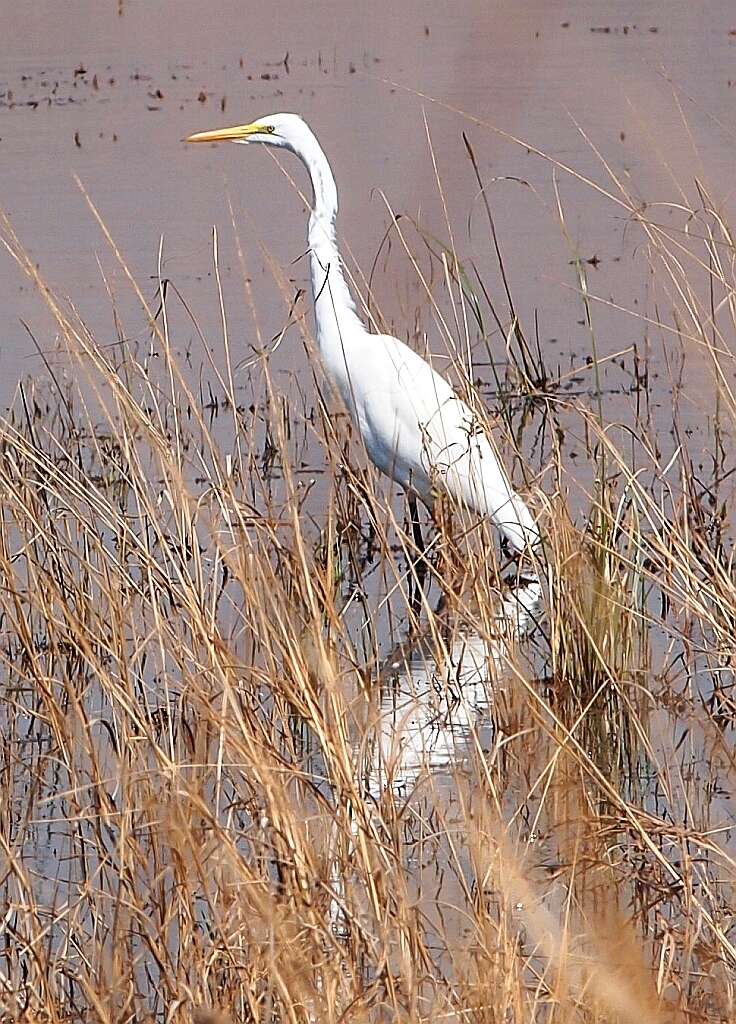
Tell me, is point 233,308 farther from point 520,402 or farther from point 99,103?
point 99,103

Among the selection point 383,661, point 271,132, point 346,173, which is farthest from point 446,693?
point 346,173

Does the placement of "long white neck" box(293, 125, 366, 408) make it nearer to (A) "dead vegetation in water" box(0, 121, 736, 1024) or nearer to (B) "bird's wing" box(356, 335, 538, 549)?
(B) "bird's wing" box(356, 335, 538, 549)

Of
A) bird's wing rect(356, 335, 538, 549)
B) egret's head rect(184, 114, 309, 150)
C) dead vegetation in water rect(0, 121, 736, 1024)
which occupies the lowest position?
bird's wing rect(356, 335, 538, 549)

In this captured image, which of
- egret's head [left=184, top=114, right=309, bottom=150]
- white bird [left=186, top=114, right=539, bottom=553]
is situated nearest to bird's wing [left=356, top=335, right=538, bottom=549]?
white bird [left=186, top=114, right=539, bottom=553]

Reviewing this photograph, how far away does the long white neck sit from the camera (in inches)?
177

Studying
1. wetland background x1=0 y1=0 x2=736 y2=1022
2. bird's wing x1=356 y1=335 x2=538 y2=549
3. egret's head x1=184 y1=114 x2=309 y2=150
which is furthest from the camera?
egret's head x1=184 y1=114 x2=309 y2=150

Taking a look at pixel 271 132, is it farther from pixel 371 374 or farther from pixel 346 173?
pixel 346 173

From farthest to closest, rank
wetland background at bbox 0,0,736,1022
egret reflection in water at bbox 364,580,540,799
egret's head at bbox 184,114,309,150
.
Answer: egret's head at bbox 184,114,309,150, egret reflection in water at bbox 364,580,540,799, wetland background at bbox 0,0,736,1022

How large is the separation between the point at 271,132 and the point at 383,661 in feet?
7.02

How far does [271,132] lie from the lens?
4.87 m

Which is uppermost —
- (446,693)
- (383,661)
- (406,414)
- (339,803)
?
(339,803)

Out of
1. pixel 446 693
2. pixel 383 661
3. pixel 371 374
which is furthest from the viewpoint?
pixel 371 374

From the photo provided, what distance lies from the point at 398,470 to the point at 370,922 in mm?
3145

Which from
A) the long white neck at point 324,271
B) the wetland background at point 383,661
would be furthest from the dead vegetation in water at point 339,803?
the long white neck at point 324,271
